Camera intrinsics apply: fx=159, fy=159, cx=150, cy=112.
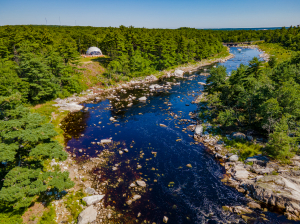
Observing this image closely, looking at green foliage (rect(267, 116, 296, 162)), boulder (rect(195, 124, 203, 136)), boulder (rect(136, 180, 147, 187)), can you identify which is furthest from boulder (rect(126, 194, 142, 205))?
green foliage (rect(267, 116, 296, 162))

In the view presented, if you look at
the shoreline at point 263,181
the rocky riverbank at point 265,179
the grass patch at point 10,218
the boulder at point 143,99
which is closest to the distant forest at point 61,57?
the grass patch at point 10,218

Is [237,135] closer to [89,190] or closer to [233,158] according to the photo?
[233,158]

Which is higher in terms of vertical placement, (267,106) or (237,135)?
(267,106)

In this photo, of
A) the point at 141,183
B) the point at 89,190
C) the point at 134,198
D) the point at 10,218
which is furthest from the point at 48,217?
the point at 141,183

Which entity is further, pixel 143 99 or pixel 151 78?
pixel 151 78

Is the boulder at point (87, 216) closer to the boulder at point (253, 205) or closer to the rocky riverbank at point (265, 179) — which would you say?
the rocky riverbank at point (265, 179)

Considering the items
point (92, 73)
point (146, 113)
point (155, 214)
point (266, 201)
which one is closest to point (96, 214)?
point (155, 214)
